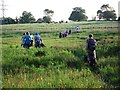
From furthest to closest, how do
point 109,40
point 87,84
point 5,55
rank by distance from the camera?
point 109,40 < point 5,55 < point 87,84

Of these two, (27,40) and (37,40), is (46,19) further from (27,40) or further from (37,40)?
(27,40)

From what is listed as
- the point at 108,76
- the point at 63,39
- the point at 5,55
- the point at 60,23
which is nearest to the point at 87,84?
the point at 108,76

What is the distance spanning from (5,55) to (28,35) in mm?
2501

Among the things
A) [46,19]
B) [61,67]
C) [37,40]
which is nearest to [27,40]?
[37,40]

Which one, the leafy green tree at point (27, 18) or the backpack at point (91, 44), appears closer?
the backpack at point (91, 44)

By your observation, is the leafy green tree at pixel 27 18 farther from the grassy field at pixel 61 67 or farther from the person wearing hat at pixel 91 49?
the person wearing hat at pixel 91 49

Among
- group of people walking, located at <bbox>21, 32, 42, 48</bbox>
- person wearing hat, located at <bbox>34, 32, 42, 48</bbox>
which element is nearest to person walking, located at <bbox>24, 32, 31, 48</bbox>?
group of people walking, located at <bbox>21, 32, 42, 48</bbox>

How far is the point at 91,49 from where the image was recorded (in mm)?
11797

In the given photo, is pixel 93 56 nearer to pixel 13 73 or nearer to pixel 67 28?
pixel 13 73

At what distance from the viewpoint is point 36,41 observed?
15203 millimetres

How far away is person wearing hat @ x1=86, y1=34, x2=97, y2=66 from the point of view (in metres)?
11.7

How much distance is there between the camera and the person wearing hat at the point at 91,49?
11.7 meters

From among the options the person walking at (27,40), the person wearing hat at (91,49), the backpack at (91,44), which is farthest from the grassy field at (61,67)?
the person walking at (27,40)

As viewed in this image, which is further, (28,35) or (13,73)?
(28,35)
